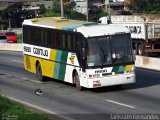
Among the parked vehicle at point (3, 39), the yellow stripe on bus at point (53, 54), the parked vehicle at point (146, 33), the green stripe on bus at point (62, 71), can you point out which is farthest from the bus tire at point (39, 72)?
the parked vehicle at point (3, 39)

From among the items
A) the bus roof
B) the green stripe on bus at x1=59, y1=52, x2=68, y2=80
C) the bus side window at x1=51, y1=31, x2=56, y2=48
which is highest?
the bus roof

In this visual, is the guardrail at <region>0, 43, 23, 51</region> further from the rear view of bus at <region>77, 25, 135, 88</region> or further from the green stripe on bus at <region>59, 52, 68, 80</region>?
the rear view of bus at <region>77, 25, 135, 88</region>

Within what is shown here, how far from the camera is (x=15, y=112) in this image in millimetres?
15664

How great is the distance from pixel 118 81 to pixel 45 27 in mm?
5687

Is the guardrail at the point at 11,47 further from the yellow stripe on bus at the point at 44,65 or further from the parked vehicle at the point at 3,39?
the yellow stripe on bus at the point at 44,65

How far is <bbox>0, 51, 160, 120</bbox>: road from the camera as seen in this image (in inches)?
674

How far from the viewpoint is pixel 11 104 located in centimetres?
1722

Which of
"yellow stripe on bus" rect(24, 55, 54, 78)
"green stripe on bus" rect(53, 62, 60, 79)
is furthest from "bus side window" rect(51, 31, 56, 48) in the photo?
"green stripe on bus" rect(53, 62, 60, 79)

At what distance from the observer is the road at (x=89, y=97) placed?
17123 millimetres

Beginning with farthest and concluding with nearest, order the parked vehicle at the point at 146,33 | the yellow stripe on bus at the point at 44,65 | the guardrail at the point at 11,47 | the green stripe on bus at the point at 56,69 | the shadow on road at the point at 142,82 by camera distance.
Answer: the guardrail at the point at 11,47
the parked vehicle at the point at 146,33
the yellow stripe on bus at the point at 44,65
the green stripe on bus at the point at 56,69
the shadow on road at the point at 142,82

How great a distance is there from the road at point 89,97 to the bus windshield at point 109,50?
1224 mm

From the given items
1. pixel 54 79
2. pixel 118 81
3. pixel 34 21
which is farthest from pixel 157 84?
pixel 34 21

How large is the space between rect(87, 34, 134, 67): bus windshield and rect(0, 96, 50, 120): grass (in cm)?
450

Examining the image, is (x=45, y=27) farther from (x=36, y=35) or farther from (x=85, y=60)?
(x=85, y=60)
